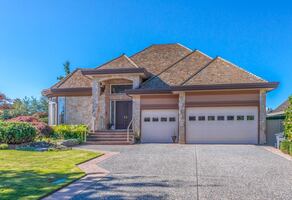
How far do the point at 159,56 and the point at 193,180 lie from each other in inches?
746

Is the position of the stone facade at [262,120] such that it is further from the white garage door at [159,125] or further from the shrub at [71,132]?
the shrub at [71,132]

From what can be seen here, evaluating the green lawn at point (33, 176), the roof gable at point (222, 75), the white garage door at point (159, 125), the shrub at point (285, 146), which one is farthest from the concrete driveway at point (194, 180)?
the white garage door at point (159, 125)

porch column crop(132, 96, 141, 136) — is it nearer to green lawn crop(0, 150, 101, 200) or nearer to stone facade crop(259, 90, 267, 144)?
stone facade crop(259, 90, 267, 144)

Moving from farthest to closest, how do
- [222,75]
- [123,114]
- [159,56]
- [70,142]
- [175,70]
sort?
1. [159,56]
2. [175,70]
3. [123,114]
4. [222,75]
5. [70,142]

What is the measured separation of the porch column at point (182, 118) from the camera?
57.7ft

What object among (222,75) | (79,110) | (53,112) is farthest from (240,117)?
(53,112)

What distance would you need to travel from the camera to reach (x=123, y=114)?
21438 millimetres

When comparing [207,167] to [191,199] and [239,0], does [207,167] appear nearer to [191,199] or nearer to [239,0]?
[191,199]

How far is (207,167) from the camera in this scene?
8.88 m

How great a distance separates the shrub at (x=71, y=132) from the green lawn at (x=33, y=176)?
7687 mm

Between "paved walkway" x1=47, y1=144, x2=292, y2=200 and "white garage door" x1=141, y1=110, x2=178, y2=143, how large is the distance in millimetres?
8219

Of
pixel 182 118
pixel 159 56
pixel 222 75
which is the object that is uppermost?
pixel 159 56

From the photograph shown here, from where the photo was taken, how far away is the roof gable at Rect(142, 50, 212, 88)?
65.0 ft

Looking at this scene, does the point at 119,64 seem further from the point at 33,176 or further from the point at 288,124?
the point at 33,176
